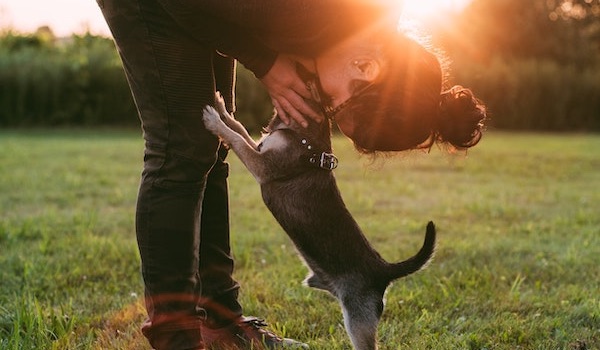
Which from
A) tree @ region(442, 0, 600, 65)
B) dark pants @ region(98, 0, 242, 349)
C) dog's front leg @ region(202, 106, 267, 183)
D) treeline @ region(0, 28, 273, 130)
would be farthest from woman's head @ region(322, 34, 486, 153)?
tree @ region(442, 0, 600, 65)

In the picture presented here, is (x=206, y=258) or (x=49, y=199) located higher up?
(x=206, y=258)

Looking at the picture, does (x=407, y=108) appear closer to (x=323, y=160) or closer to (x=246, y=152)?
(x=323, y=160)

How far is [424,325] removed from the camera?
3.24 m

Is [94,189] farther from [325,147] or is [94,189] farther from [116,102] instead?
[116,102]

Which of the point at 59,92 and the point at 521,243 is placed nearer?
the point at 521,243

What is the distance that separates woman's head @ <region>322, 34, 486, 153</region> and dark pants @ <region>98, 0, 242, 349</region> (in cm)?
51

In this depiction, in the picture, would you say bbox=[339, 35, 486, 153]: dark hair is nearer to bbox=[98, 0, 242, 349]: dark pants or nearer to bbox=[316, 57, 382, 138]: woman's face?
bbox=[316, 57, 382, 138]: woman's face

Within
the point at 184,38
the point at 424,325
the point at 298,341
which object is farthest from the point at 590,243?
the point at 184,38

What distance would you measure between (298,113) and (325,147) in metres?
0.21

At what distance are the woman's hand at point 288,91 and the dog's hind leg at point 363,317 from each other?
27.3 inches

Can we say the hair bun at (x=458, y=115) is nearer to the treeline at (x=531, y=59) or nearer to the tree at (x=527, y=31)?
the treeline at (x=531, y=59)

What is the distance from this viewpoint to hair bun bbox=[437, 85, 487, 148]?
2.47 meters

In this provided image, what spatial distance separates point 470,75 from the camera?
822 inches

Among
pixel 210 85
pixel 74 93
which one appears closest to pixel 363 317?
pixel 210 85
